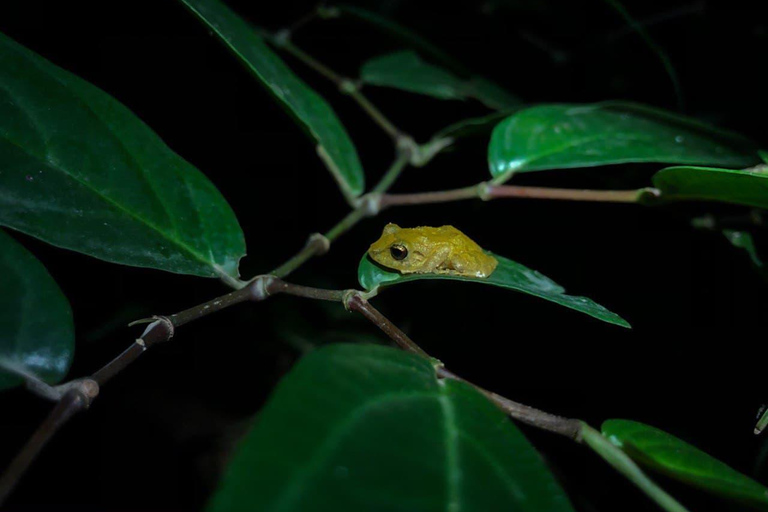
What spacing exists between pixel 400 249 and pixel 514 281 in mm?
451

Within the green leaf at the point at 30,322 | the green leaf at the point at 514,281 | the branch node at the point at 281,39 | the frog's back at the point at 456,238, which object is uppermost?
the branch node at the point at 281,39

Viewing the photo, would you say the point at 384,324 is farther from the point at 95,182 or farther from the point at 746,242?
the point at 746,242

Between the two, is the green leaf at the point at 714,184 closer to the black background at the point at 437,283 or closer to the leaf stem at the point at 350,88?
the black background at the point at 437,283

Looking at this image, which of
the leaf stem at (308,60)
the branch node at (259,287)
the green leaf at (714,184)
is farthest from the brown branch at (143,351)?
the leaf stem at (308,60)

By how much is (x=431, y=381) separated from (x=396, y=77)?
1582 mm

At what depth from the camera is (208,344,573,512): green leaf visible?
23.2 inches

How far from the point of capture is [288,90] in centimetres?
146

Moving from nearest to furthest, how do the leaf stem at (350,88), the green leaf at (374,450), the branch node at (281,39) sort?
1. the green leaf at (374,450)
2. the leaf stem at (350,88)
3. the branch node at (281,39)

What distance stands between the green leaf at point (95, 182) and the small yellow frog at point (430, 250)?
0.50m

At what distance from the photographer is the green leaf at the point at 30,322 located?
992mm

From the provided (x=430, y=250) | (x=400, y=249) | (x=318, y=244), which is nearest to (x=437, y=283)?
(x=430, y=250)

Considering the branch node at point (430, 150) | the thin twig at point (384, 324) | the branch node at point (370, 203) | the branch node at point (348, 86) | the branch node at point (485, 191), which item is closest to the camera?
the thin twig at point (384, 324)

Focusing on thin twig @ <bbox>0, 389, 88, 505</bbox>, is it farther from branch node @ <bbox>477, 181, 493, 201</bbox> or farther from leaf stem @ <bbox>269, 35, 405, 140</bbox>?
leaf stem @ <bbox>269, 35, 405, 140</bbox>

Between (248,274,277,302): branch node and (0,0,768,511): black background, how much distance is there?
113cm
